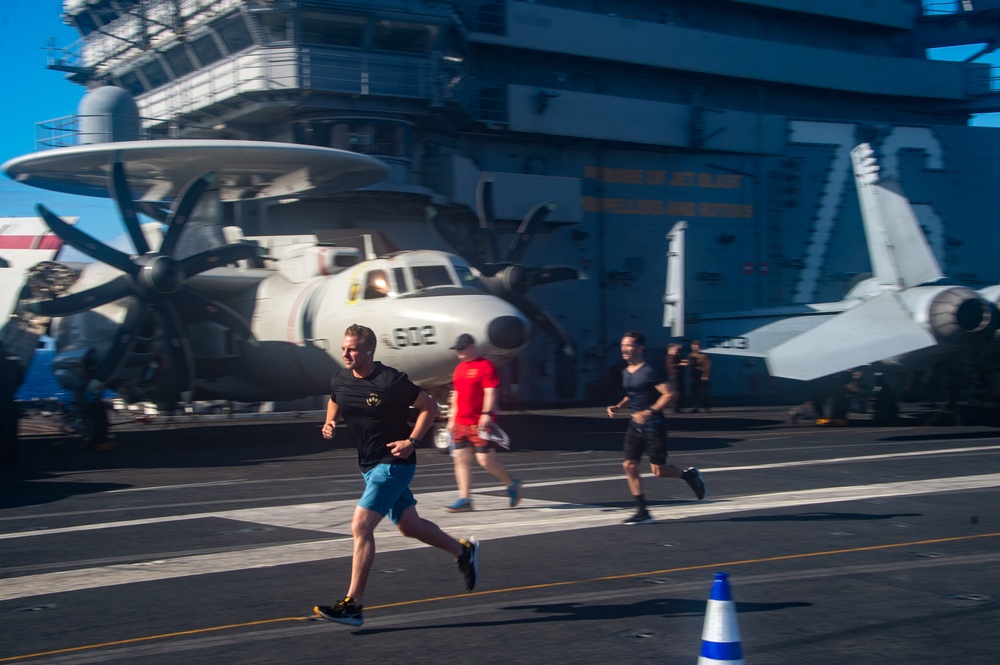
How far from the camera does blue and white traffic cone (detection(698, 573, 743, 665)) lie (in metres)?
3.70

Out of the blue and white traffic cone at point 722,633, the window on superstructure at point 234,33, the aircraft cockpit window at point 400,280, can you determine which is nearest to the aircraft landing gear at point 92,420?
the aircraft cockpit window at point 400,280

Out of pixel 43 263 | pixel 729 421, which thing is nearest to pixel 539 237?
pixel 729 421

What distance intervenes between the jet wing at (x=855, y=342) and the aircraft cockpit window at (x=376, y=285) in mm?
8127

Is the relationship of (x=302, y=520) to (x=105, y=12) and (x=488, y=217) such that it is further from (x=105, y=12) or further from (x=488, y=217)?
(x=105, y=12)

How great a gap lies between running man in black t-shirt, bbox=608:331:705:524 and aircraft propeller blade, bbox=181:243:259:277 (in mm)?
12947

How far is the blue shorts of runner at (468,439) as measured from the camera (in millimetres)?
9656

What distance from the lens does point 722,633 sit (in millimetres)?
3721

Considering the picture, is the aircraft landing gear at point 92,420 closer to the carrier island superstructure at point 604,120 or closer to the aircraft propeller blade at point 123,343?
the aircraft propeller blade at point 123,343

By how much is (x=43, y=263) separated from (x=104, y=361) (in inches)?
116

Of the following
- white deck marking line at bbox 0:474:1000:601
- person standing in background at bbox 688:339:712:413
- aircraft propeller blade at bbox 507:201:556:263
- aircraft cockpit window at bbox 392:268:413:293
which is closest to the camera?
white deck marking line at bbox 0:474:1000:601

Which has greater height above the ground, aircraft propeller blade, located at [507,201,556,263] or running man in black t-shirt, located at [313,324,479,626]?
aircraft propeller blade, located at [507,201,556,263]

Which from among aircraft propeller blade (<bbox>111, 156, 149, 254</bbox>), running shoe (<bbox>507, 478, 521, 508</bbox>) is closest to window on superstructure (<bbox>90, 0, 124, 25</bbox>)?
aircraft propeller blade (<bbox>111, 156, 149, 254</bbox>)

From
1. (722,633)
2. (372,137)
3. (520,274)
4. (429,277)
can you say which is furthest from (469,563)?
(372,137)

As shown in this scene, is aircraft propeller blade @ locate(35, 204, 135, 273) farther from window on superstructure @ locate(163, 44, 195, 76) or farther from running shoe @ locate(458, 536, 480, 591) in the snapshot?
running shoe @ locate(458, 536, 480, 591)
